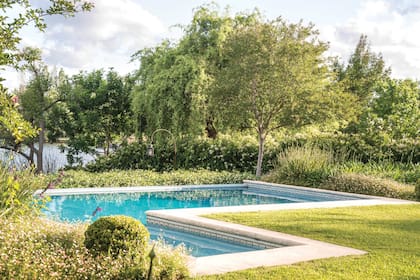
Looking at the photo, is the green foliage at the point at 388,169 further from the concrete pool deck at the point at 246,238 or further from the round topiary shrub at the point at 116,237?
the round topiary shrub at the point at 116,237

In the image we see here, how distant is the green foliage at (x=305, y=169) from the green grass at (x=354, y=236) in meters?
3.99

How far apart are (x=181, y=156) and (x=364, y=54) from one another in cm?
2688

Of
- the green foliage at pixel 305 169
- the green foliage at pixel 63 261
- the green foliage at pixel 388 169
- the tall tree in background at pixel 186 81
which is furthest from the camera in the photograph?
the tall tree in background at pixel 186 81

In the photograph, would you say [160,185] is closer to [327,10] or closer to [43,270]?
[327,10]

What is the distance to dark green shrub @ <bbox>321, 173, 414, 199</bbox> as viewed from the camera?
40.5 ft

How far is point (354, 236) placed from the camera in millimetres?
7055

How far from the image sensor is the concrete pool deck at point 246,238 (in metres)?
5.37

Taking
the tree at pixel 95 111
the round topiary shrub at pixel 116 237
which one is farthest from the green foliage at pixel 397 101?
the round topiary shrub at pixel 116 237

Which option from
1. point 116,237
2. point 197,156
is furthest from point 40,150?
point 116,237

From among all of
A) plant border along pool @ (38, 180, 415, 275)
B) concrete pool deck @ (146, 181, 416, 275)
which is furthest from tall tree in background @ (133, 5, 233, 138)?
concrete pool deck @ (146, 181, 416, 275)

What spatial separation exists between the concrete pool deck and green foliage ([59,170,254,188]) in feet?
16.4

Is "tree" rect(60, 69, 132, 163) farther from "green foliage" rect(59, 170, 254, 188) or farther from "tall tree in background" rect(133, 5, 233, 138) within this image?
"green foliage" rect(59, 170, 254, 188)

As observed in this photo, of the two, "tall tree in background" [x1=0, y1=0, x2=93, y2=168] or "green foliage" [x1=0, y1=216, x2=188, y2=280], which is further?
"tall tree in background" [x1=0, y1=0, x2=93, y2=168]

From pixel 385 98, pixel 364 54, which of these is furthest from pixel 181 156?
pixel 364 54
